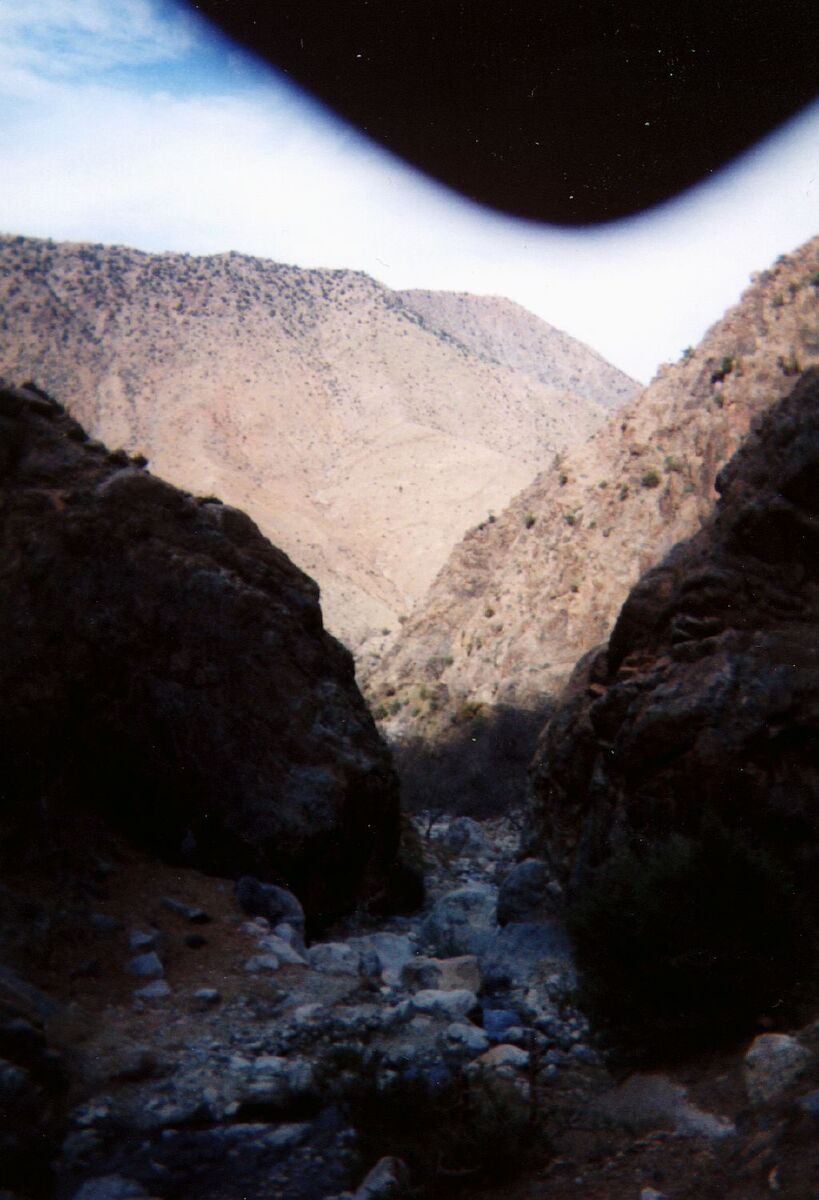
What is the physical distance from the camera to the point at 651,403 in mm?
33438

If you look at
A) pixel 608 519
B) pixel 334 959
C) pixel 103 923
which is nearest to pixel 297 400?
pixel 608 519

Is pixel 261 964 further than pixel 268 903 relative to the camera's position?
No

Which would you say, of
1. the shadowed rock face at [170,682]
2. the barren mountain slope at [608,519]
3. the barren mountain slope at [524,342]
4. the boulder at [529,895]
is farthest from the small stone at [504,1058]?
the barren mountain slope at [524,342]

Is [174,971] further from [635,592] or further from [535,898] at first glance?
[635,592]

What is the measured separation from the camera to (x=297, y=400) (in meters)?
78.4

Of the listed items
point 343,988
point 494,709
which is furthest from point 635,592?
point 494,709

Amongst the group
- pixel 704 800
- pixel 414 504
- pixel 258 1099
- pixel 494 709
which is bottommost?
pixel 414 504

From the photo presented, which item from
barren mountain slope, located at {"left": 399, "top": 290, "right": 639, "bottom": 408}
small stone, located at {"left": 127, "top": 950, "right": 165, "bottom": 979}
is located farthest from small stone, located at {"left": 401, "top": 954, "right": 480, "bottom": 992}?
barren mountain slope, located at {"left": 399, "top": 290, "right": 639, "bottom": 408}

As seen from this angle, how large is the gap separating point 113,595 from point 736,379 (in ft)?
76.4

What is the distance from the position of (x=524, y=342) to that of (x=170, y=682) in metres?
118

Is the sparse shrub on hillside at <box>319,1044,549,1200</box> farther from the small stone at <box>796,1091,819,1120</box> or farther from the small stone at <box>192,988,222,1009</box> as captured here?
the small stone at <box>192,988,222,1009</box>

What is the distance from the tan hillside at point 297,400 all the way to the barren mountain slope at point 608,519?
19215mm

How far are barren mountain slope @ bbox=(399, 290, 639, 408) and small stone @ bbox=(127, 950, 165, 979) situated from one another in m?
108

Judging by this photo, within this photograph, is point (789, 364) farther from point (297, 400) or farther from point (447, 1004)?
point (297, 400)
